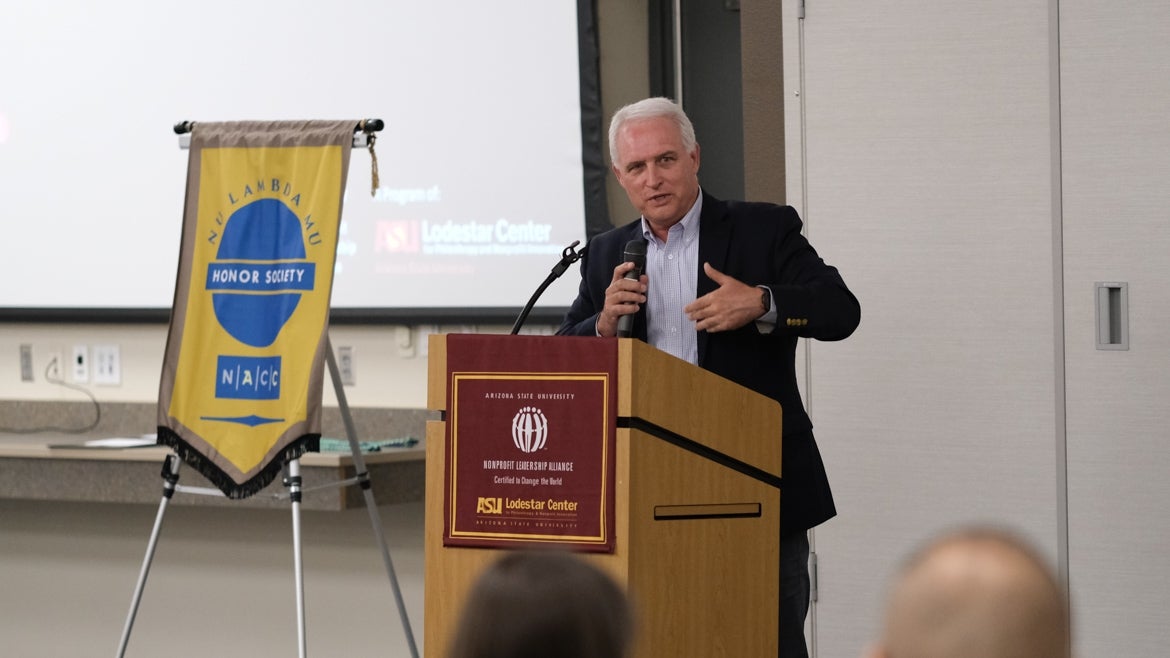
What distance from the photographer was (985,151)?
3229 mm

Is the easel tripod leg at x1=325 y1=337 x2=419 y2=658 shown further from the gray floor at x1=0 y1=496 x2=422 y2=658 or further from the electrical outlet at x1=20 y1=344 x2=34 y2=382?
the electrical outlet at x1=20 y1=344 x2=34 y2=382

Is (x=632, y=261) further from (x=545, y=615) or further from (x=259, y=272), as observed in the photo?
(x=545, y=615)

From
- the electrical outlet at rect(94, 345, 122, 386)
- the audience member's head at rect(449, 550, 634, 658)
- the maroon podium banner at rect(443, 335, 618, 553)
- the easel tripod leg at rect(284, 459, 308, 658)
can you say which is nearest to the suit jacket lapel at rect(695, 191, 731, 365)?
the maroon podium banner at rect(443, 335, 618, 553)

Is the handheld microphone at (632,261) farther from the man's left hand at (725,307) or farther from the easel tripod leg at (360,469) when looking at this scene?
the easel tripod leg at (360,469)

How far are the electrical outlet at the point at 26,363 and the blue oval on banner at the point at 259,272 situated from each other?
1.74 metres

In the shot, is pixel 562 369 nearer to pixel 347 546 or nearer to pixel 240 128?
pixel 240 128

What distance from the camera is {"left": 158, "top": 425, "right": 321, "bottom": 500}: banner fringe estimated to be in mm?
3193

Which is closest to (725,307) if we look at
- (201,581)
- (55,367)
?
(201,581)

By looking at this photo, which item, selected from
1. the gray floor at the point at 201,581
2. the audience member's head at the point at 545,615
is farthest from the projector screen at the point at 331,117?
the audience member's head at the point at 545,615

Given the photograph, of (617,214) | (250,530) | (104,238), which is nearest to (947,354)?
(617,214)

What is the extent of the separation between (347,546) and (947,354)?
2.05 metres

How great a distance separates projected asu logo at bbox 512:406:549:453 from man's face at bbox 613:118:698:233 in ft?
1.94

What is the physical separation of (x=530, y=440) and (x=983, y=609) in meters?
1.37

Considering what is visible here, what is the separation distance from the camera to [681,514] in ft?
7.07
